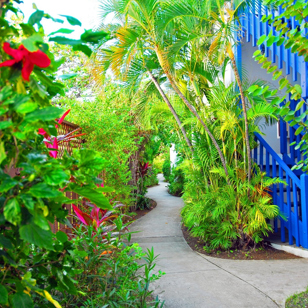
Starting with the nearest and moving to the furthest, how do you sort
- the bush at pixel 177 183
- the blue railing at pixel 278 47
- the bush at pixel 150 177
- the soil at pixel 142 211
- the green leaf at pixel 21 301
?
the green leaf at pixel 21 301 → the blue railing at pixel 278 47 → the soil at pixel 142 211 → the bush at pixel 150 177 → the bush at pixel 177 183

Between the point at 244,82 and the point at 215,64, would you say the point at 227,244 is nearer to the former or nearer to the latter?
the point at 244,82

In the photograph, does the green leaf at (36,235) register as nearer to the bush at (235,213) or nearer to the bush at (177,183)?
the bush at (235,213)

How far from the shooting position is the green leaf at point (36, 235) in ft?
3.28

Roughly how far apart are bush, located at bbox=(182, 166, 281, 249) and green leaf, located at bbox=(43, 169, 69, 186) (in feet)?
13.2

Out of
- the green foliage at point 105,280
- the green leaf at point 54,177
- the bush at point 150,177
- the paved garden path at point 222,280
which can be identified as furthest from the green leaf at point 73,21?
the bush at point 150,177

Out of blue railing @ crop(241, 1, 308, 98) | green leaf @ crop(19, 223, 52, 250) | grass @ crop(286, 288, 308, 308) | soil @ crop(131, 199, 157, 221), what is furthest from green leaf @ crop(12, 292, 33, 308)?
soil @ crop(131, 199, 157, 221)

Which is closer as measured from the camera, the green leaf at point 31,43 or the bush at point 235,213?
the green leaf at point 31,43

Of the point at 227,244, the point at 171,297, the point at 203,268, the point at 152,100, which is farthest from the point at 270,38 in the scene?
the point at 152,100

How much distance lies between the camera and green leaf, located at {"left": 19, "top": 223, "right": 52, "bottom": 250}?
999 mm

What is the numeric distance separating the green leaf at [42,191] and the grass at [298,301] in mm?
2882

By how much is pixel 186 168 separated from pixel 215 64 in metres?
1.96

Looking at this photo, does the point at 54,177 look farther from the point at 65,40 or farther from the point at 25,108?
the point at 65,40

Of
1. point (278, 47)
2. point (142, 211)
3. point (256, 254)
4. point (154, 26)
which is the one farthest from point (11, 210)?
point (142, 211)

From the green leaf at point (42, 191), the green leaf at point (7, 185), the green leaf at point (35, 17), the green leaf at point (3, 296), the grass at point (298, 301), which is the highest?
the green leaf at point (35, 17)
